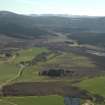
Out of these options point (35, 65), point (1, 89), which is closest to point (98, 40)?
point (35, 65)

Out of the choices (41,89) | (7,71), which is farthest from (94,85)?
(7,71)

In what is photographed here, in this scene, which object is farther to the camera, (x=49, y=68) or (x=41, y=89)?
(x=49, y=68)

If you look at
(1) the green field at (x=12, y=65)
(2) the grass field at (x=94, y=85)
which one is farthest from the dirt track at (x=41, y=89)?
(1) the green field at (x=12, y=65)

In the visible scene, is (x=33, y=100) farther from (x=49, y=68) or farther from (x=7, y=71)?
(x=49, y=68)

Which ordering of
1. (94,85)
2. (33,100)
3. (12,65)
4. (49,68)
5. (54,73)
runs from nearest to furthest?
(33,100) → (94,85) → (54,73) → (49,68) → (12,65)

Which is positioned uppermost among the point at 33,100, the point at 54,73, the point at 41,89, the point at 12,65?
the point at 33,100

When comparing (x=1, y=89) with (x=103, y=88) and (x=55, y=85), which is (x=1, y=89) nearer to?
(x=55, y=85)

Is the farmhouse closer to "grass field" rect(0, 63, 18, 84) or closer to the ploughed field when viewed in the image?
the ploughed field
